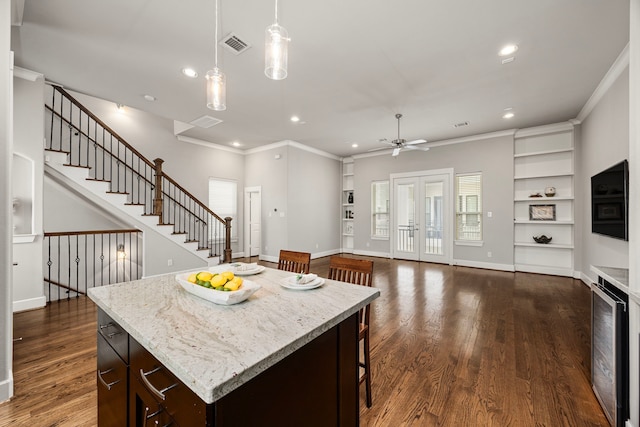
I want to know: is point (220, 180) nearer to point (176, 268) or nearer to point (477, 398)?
point (176, 268)

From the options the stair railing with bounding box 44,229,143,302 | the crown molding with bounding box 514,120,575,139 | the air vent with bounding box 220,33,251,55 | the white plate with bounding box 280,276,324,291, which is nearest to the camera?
the white plate with bounding box 280,276,324,291

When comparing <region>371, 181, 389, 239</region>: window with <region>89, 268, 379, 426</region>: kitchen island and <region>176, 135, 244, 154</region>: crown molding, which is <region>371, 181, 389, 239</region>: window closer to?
<region>176, 135, 244, 154</region>: crown molding

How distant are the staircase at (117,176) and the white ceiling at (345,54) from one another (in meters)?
1.08

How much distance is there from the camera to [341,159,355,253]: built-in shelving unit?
8.68 metres

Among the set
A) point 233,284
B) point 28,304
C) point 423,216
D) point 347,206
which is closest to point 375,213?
point 347,206

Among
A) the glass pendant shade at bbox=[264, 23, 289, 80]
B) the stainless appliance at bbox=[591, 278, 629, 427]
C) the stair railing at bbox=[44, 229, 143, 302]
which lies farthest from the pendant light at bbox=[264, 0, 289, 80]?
the stair railing at bbox=[44, 229, 143, 302]

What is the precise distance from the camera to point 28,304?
3.61 metres

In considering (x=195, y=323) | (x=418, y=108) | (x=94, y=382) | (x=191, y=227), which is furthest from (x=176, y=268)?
(x=418, y=108)

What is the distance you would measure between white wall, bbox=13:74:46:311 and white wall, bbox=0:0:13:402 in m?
2.24

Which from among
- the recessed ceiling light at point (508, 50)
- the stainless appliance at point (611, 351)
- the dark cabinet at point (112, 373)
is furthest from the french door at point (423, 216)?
the dark cabinet at point (112, 373)

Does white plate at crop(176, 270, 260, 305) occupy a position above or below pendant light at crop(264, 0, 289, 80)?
below

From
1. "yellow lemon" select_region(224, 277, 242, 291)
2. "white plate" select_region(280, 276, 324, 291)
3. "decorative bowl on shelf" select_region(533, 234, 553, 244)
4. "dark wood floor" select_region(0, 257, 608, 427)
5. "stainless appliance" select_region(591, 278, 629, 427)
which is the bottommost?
"dark wood floor" select_region(0, 257, 608, 427)

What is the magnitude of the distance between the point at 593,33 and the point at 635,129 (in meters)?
2.18

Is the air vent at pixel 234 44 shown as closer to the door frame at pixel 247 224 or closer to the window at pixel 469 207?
the door frame at pixel 247 224
